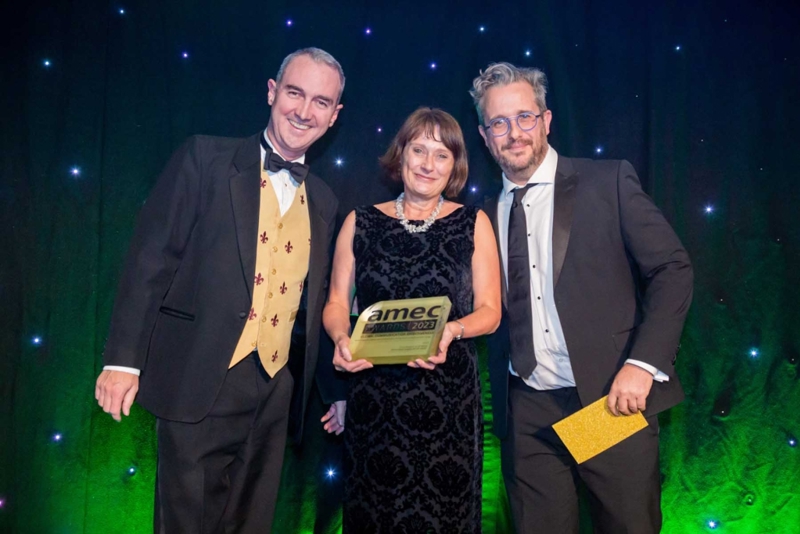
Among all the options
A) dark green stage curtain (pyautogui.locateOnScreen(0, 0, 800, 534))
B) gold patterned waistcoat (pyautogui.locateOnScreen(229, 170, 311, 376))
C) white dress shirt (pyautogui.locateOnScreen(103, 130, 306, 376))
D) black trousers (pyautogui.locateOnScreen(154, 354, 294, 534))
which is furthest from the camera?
dark green stage curtain (pyautogui.locateOnScreen(0, 0, 800, 534))

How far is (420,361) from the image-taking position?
1841mm

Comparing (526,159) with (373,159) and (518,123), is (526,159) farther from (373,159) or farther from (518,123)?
(373,159)

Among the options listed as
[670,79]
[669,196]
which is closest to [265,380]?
[669,196]

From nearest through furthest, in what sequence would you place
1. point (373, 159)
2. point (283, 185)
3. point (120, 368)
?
point (120, 368)
point (283, 185)
point (373, 159)

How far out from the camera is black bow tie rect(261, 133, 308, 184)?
2117 millimetres

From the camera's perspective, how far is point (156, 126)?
273 centimetres

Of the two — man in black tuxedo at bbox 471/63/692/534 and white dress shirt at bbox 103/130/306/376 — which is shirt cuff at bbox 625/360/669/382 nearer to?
man in black tuxedo at bbox 471/63/692/534

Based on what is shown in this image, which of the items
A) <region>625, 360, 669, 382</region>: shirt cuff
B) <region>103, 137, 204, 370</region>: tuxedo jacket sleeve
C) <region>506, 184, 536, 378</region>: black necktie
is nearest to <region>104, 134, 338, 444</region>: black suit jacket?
<region>103, 137, 204, 370</region>: tuxedo jacket sleeve

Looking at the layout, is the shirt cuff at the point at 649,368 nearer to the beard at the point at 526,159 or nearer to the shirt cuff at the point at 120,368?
the beard at the point at 526,159

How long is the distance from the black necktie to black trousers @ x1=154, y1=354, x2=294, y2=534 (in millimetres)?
881

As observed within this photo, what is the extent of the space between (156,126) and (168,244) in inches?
42.4

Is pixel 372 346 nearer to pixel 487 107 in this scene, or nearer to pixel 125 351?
pixel 125 351

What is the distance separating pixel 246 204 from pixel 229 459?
92 centimetres

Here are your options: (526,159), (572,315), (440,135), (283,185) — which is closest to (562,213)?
(526,159)
